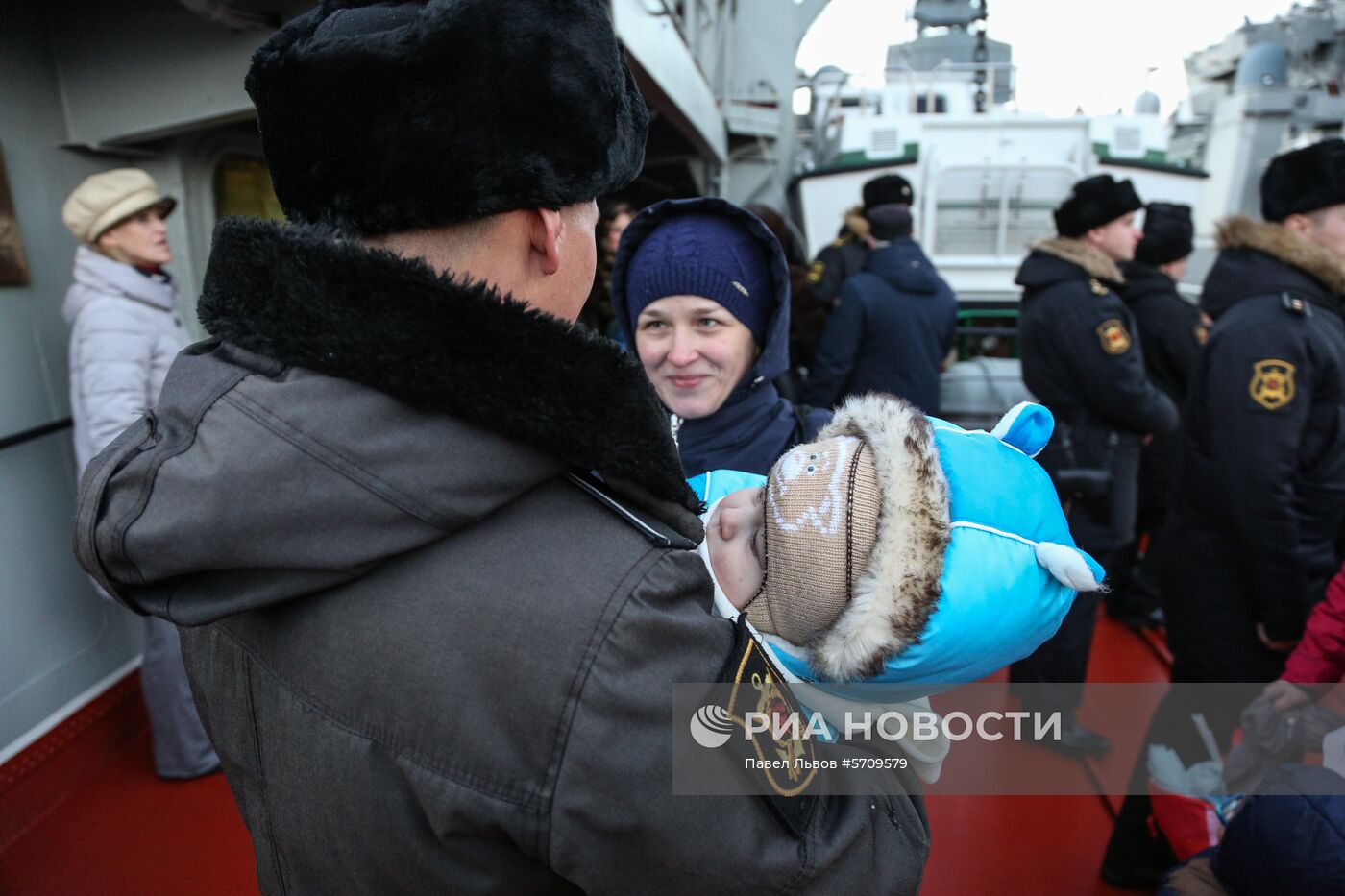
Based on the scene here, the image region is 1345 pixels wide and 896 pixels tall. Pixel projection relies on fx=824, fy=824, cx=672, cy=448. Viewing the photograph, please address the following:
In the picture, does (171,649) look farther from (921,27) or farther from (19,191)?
(921,27)

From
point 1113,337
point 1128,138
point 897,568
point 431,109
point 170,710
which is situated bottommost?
point 170,710

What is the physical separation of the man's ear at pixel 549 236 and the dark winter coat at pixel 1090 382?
257 centimetres

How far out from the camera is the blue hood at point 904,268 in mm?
3609

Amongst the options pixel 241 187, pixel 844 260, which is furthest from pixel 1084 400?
pixel 241 187

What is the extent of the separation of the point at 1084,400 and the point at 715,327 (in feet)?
6.03

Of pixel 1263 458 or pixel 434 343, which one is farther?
pixel 1263 458

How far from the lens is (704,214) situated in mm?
1870

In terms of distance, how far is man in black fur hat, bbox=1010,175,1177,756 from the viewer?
2.90m

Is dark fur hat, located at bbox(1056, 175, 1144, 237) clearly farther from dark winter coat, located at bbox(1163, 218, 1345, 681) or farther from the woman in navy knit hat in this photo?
the woman in navy knit hat

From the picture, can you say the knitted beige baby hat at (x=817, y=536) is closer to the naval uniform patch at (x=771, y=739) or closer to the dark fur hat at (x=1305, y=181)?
the naval uniform patch at (x=771, y=739)

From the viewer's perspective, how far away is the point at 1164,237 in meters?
4.07

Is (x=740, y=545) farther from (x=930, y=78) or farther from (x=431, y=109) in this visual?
(x=930, y=78)

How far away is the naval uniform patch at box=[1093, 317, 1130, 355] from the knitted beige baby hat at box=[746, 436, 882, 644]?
2.22 m

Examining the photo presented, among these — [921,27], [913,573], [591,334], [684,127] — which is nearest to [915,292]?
[684,127]
